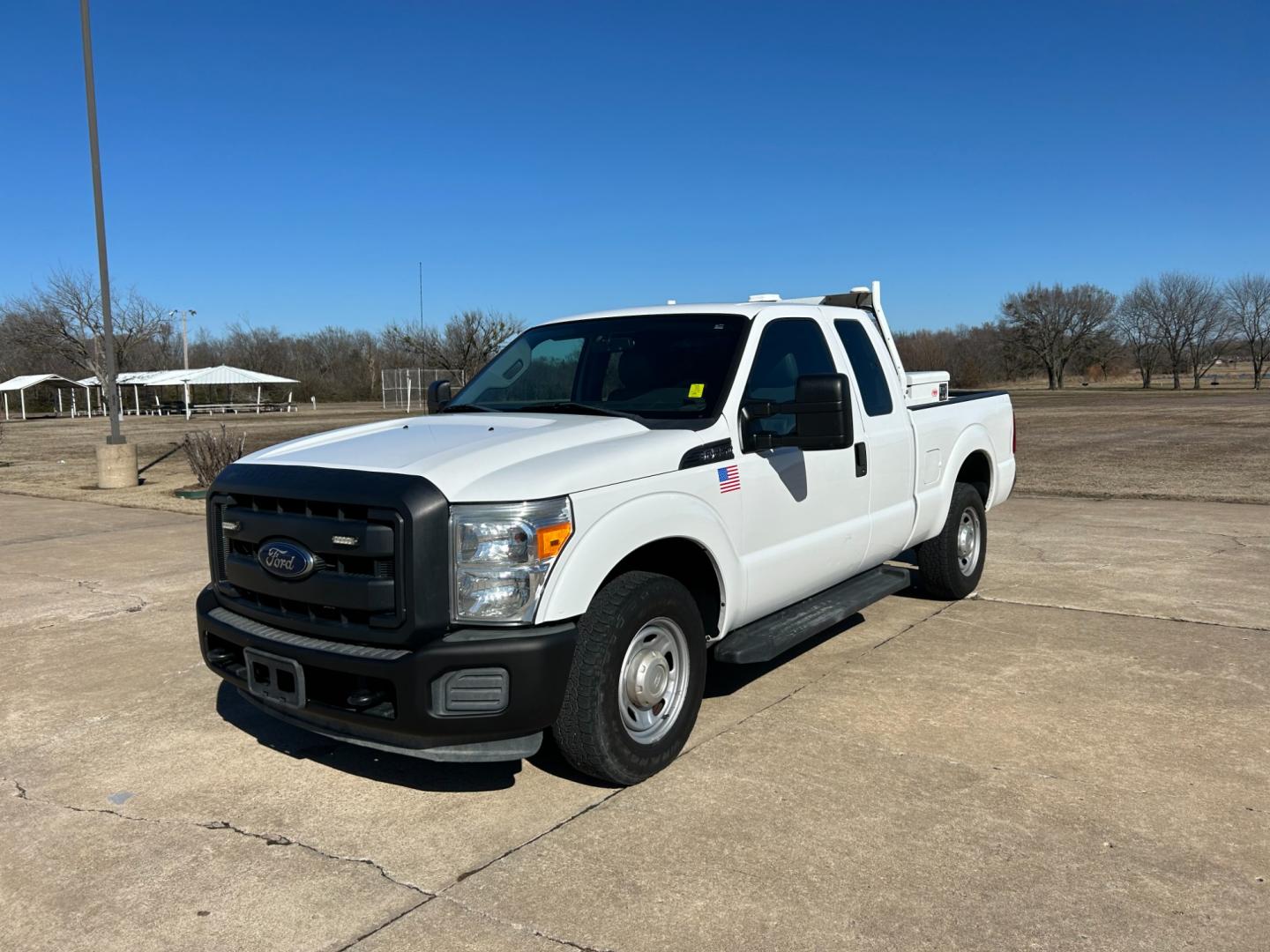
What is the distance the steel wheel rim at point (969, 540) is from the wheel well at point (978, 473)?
22cm

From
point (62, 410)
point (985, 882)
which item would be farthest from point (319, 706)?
point (62, 410)

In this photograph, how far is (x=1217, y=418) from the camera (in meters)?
28.5

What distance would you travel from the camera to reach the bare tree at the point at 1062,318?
8012 centimetres

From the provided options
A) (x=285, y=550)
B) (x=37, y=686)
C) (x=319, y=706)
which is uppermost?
(x=285, y=550)

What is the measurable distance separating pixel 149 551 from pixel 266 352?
89.8 m

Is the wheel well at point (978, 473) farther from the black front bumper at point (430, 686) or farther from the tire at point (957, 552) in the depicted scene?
the black front bumper at point (430, 686)

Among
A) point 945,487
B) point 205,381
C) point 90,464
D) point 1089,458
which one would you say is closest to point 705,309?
point 945,487

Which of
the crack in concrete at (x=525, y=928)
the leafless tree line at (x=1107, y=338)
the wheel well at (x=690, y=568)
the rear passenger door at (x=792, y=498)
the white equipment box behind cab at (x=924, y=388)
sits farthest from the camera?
the leafless tree line at (x=1107, y=338)

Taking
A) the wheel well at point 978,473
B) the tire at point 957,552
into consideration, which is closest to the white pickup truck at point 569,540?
the tire at point 957,552

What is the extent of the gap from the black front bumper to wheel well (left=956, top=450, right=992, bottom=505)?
4495 mm

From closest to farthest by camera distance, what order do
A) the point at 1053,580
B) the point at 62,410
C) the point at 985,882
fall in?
the point at 985,882
the point at 1053,580
the point at 62,410

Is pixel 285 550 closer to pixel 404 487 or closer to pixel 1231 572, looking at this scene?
pixel 404 487

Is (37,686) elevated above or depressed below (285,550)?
below

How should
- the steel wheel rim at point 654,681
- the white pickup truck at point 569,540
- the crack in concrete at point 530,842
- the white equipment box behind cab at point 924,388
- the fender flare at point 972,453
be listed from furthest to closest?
the fender flare at point 972,453 → the white equipment box behind cab at point 924,388 → the steel wheel rim at point 654,681 → the white pickup truck at point 569,540 → the crack in concrete at point 530,842
